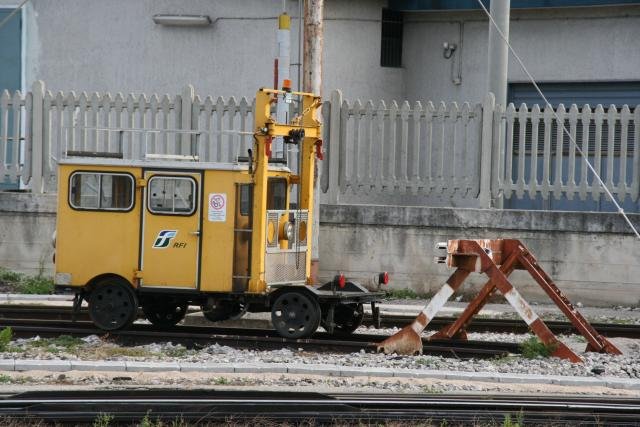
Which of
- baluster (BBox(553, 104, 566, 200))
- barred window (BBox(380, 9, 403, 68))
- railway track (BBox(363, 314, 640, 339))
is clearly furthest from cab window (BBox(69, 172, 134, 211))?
barred window (BBox(380, 9, 403, 68))

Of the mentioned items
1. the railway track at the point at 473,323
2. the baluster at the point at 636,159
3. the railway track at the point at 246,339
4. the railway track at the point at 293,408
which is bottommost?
the railway track at the point at 293,408

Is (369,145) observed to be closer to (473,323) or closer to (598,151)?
(598,151)

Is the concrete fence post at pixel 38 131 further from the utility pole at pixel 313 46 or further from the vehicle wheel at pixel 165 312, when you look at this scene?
the vehicle wheel at pixel 165 312

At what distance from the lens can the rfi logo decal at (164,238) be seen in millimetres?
14812

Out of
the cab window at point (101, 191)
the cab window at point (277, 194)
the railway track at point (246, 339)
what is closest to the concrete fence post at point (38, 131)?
the railway track at point (246, 339)

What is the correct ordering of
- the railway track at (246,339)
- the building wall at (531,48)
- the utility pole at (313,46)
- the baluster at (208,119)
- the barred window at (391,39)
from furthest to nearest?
the barred window at (391,39) → the building wall at (531,48) → the baluster at (208,119) → the utility pole at (313,46) → the railway track at (246,339)

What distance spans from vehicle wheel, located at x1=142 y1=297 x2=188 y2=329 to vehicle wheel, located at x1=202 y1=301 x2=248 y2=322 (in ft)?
1.49

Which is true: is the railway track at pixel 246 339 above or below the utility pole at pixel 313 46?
below

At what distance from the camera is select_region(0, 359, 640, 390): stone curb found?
1280 cm

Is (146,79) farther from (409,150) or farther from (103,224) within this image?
(103,224)

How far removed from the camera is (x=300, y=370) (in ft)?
42.2

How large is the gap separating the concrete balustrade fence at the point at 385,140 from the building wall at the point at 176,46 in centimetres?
470

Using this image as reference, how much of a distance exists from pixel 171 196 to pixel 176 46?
12095 mm

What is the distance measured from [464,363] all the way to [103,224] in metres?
4.63
